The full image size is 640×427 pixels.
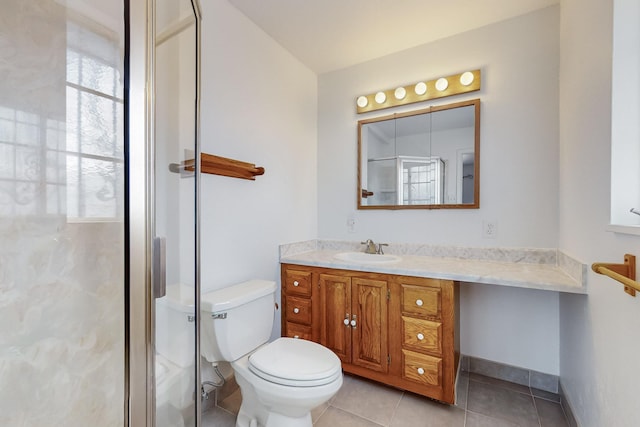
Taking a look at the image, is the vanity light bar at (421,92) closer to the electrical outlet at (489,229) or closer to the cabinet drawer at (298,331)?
the electrical outlet at (489,229)

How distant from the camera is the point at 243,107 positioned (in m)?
1.74

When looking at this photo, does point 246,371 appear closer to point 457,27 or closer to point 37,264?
point 37,264

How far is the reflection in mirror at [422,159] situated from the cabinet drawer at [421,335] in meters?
0.85

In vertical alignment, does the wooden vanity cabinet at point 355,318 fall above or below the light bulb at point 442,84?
below

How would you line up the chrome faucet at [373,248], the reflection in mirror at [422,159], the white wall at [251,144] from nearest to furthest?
the white wall at [251,144] → the reflection in mirror at [422,159] → the chrome faucet at [373,248]

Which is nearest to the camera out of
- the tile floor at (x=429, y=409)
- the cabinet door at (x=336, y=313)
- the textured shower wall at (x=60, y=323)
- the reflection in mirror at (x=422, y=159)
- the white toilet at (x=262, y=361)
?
the textured shower wall at (x=60, y=323)

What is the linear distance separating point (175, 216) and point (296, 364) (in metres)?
0.84

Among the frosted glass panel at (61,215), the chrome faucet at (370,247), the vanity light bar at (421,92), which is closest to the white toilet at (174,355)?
the frosted glass panel at (61,215)

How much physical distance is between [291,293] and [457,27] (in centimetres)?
220

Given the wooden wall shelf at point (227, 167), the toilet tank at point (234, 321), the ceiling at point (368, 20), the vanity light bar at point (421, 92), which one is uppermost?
the ceiling at point (368, 20)

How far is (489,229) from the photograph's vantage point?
1.82 m

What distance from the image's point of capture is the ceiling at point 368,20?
163 cm

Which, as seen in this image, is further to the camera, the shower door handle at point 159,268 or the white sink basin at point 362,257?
the white sink basin at point 362,257

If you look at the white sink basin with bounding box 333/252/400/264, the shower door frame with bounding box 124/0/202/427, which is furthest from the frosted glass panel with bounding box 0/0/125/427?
the white sink basin with bounding box 333/252/400/264
